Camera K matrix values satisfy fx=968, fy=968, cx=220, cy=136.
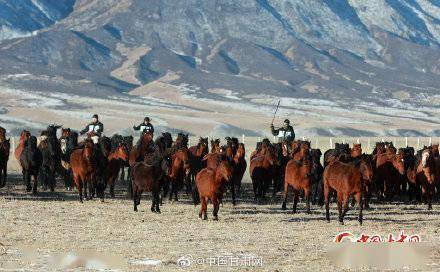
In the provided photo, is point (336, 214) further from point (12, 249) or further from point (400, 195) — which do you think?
point (12, 249)

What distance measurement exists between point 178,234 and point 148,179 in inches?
173

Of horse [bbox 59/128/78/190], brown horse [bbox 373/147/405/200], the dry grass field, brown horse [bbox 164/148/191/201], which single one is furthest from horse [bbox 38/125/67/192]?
brown horse [bbox 373/147/405/200]

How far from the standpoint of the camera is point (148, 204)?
83.1 feet

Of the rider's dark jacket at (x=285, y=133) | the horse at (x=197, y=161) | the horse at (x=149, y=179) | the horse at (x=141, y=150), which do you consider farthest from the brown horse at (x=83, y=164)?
the rider's dark jacket at (x=285, y=133)

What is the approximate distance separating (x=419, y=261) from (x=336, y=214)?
26.0 feet

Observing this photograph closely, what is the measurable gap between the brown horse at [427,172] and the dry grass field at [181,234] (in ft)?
1.84

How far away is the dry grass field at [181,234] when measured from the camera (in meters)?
15.3

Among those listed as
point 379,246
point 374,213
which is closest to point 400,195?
point 374,213

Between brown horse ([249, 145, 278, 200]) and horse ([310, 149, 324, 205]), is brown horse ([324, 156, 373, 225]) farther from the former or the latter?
brown horse ([249, 145, 278, 200])

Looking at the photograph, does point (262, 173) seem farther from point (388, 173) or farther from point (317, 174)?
point (388, 173)

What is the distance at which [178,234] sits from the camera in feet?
62.1

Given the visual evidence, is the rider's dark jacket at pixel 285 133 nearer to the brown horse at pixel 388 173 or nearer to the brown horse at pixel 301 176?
the brown horse at pixel 388 173

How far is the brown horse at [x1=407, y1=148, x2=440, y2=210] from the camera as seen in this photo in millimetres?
25234

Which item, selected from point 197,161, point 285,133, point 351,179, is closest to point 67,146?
point 197,161
